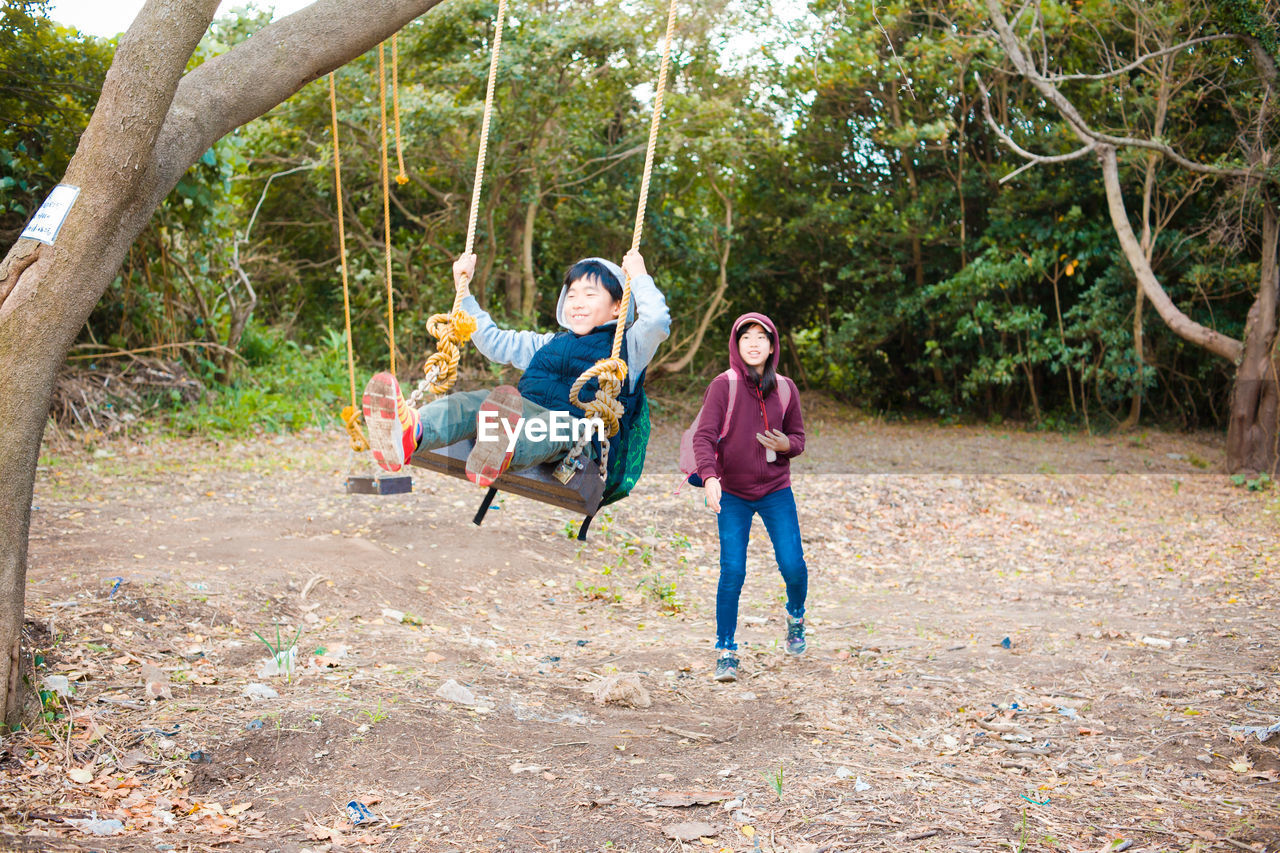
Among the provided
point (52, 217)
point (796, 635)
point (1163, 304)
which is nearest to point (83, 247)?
point (52, 217)

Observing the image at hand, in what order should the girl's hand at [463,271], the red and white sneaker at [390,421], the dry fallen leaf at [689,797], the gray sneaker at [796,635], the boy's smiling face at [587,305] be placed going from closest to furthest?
1. the dry fallen leaf at [689,797]
2. the red and white sneaker at [390,421]
3. the girl's hand at [463,271]
4. the boy's smiling face at [587,305]
5. the gray sneaker at [796,635]

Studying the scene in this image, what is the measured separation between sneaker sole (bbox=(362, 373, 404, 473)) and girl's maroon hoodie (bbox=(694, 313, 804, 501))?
1275mm

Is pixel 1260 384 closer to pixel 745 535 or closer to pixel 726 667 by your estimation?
pixel 745 535

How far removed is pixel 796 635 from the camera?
15.5ft

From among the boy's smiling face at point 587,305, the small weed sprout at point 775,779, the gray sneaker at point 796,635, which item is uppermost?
the boy's smiling face at point 587,305

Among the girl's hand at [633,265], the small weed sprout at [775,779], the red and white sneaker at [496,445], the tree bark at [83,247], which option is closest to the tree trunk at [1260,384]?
the girl's hand at [633,265]

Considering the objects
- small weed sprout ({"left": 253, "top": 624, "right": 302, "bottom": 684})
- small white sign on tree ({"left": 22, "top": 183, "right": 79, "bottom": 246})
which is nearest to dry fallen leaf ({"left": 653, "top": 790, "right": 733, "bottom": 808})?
small weed sprout ({"left": 253, "top": 624, "right": 302, "bottom": 684})

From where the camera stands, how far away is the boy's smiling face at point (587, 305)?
13.7 feet

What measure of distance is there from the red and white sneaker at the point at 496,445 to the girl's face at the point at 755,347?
114 centimetres

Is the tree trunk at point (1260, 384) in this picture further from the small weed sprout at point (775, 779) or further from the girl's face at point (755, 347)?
the small weed sprout at point (775, 779)

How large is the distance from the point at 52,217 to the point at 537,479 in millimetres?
1742

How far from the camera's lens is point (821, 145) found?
13164 mm

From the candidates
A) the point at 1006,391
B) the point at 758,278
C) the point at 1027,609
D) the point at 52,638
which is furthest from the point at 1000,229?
the point at 52,638

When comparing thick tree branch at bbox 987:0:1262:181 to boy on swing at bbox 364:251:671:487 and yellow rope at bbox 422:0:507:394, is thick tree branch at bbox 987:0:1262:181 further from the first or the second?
Result: yellow rope at bbox 422:0:507:394
